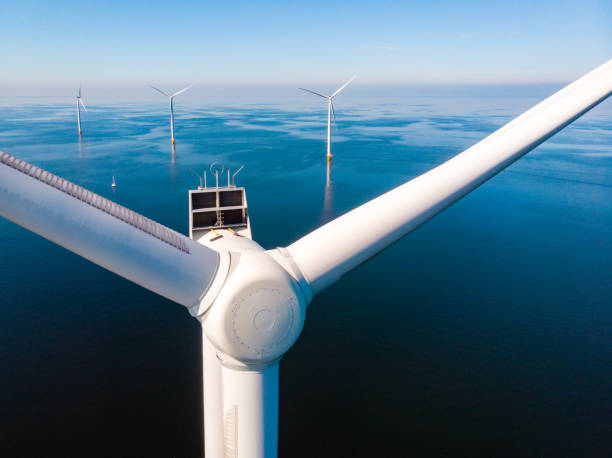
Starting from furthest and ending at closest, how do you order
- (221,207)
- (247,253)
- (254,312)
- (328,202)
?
(328,202)
(221,207)
(247,253)
(254,312)

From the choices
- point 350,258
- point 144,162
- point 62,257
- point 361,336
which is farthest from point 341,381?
point 144,162

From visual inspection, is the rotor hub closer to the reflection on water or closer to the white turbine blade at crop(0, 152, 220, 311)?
the white turbine blade at crop(0, 152, 220, 311)

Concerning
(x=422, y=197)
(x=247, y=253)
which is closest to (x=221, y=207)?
(x=247, y=253)

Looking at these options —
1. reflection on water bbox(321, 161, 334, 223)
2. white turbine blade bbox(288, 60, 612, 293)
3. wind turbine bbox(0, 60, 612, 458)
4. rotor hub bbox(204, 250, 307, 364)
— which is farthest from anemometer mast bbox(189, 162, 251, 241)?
reflection on water bbox(321, 161, 334, 223)

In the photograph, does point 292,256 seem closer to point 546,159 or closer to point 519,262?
point 519,262

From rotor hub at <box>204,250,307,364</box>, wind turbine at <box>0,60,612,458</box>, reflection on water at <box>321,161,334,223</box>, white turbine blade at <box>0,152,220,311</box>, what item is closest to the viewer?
white turbine blade at <box>0,152,220,311</box>

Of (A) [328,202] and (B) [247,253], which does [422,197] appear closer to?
(B) [247,253]
